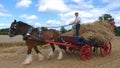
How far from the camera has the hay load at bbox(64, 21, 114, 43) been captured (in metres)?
13.3

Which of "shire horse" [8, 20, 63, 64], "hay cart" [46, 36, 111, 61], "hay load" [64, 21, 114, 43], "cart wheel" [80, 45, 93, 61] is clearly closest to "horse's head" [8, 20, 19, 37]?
"shire horse" [8, 20, 63, 64]

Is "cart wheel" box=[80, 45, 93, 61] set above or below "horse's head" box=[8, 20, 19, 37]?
below

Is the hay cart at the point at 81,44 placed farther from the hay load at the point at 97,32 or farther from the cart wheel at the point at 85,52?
the hay load at the point at 97,32

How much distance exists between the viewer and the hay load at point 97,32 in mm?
13320

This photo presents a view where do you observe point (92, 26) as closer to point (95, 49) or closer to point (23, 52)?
point (95, 49)

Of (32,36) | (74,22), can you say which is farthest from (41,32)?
(74,22)

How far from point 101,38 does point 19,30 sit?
3.94 meters

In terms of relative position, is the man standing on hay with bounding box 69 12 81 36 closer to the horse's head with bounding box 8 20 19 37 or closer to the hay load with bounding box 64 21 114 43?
the hay load with bounding box 64 21 114 43

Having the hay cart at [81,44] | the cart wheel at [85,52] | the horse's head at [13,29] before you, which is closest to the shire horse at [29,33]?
the horse's head at [13,29]

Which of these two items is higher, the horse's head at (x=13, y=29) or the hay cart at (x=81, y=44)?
the horse's head at (x=13, y=29)

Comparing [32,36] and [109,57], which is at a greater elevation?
[32,36]

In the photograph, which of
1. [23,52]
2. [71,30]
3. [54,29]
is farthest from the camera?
[23,52]

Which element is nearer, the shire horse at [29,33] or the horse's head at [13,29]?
the shire horse at [29,33]

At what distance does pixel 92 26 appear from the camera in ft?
45.5
